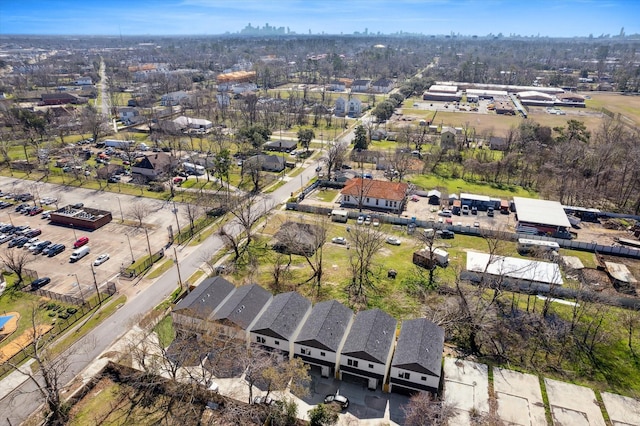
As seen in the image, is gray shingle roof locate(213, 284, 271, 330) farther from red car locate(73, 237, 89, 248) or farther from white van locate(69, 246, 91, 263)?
red car locate(73, 237, 89, 248)

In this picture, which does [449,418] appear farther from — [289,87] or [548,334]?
[289,87]

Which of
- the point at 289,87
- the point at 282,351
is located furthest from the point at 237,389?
the point at 289,87

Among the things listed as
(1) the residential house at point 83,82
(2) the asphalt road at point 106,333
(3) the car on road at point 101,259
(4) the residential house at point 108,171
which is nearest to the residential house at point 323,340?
(2) the asphalt road at point 106,333

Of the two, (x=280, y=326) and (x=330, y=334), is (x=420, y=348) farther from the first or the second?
(x=280, y=326)

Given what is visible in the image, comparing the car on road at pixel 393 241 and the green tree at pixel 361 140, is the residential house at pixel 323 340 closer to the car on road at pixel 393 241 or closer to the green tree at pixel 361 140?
the car on road at pixel 393 241

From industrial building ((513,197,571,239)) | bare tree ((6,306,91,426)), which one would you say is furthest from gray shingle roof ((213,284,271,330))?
industrial building ((513,197,571,239))

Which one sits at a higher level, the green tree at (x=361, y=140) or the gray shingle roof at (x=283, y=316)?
the green tree at (x=361, y=140)

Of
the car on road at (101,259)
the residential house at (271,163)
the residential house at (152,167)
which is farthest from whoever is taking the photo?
the residential house at (271,163)
